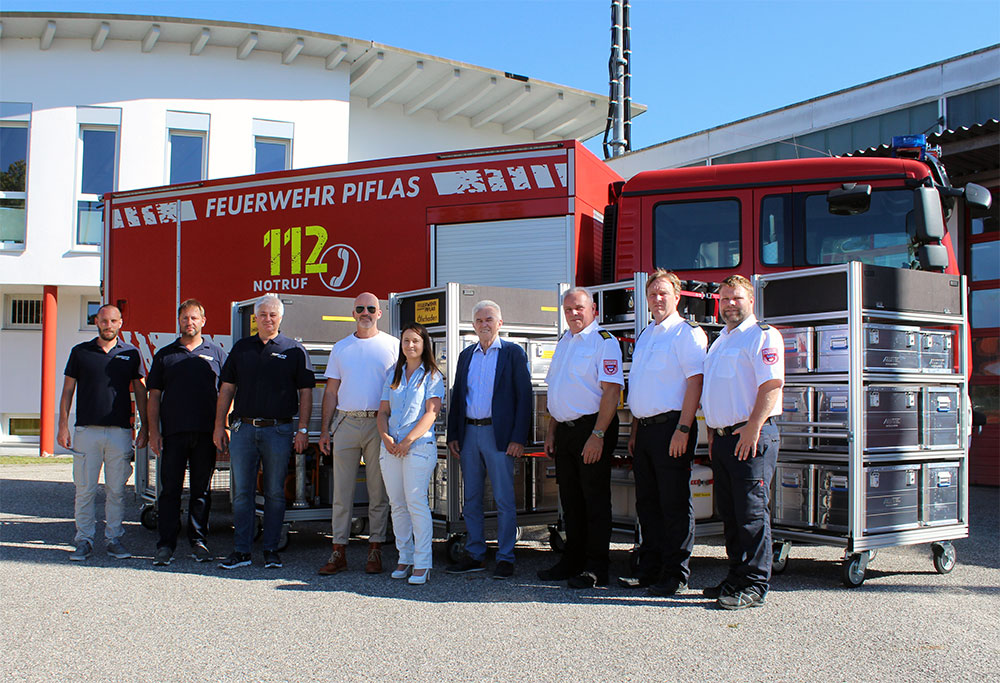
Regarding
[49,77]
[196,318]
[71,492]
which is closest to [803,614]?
[196,318]

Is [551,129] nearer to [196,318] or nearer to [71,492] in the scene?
[71,492]

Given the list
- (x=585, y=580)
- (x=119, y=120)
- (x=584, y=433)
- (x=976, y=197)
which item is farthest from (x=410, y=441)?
(x=119, y=120)

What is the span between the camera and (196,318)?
22.5 feet

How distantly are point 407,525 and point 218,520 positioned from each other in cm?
406

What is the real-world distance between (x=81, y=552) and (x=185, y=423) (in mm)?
1253

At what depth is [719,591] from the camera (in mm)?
5258

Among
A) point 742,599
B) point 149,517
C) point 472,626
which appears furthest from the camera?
point 149,517

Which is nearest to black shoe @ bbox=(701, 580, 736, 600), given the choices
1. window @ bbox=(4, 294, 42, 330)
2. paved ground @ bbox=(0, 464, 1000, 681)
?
paved ground @ bbox=(0, 464, 1000, 681)

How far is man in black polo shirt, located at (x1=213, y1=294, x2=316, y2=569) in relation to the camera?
6430 mm

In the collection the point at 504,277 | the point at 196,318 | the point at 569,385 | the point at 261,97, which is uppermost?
the point at 261,97

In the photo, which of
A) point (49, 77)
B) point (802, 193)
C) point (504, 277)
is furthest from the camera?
point (49, 77)

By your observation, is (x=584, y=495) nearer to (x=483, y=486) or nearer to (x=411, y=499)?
(x=483, y=486)

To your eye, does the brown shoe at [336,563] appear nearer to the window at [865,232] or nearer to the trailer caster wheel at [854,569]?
the trailer caster wheel at [854,569]

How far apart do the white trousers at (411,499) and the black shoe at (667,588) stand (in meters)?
1.49
